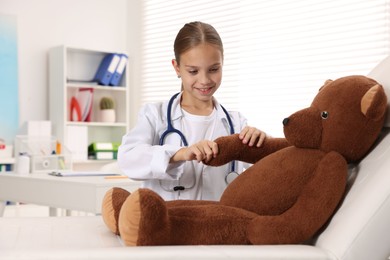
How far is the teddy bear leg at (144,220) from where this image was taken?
1.00 meters

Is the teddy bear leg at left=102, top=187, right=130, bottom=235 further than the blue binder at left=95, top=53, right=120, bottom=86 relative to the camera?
No

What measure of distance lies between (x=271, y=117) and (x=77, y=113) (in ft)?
5.72

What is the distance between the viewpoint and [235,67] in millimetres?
4520

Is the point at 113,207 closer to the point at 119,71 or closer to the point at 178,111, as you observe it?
the point at 178,111

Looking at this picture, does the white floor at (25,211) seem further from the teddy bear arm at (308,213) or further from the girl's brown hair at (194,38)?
the teddy bear arm at (308,213)

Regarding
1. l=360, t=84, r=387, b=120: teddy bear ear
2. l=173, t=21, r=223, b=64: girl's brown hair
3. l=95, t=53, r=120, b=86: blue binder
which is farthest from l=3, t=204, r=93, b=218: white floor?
l=360, t=84, r=387, b=120: teddy bear ear

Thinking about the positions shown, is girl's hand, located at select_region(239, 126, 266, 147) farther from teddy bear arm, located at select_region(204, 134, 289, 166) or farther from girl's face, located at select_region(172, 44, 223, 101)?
girl's face, located at select_region(172, 44, 223, 101)

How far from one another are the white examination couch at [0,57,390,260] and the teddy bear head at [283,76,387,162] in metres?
0.04

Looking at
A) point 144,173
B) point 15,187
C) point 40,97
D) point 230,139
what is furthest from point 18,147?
point 230,139

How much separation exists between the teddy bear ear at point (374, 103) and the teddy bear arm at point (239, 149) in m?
0.31

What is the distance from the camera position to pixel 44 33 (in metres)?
4.86

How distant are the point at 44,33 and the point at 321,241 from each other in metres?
4.23

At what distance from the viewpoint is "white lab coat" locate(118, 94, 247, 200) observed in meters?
1.55

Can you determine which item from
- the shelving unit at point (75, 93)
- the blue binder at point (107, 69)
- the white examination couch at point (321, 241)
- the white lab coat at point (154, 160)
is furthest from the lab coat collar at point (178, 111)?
the blue binder at point (107, 69)
